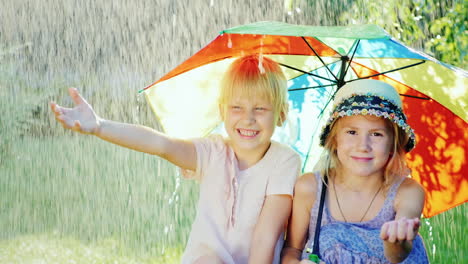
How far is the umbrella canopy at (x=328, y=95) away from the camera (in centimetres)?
294

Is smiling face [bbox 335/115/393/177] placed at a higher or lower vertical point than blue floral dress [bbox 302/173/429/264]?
higher

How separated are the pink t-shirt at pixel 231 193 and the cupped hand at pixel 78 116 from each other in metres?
0.64

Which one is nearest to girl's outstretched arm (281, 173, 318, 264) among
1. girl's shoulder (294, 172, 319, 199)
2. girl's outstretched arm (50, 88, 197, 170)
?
girl's shoulder (294, 172, 319, 199)

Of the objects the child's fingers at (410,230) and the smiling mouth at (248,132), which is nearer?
the child's fingers at (410,230)

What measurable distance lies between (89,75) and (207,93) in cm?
713

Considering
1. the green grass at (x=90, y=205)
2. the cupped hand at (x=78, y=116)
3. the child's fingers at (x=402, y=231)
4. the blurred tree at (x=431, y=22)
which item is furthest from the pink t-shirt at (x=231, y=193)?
the blurred tree at (x=431, y=22)

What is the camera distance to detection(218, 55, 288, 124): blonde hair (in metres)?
2.72

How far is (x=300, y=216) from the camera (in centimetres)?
268

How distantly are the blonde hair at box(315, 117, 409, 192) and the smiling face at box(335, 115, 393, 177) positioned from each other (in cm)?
3

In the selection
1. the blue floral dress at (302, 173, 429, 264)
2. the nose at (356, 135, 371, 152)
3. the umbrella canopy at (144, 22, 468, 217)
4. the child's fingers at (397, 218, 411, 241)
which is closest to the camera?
the child's fingers at (397, 218, 411, 241)

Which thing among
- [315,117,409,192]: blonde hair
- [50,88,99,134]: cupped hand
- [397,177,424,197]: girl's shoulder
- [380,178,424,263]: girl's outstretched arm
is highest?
[50,88,99,134]: cupped hand

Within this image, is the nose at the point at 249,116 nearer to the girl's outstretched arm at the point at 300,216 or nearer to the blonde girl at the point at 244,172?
the blonde girl at the point at 244,172

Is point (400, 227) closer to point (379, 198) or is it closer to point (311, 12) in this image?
point (379, 198)

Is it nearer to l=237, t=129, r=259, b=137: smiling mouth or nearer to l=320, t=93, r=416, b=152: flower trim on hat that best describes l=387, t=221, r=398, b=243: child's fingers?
l=320, t=93, r=416, b=152: flower trim on hat
